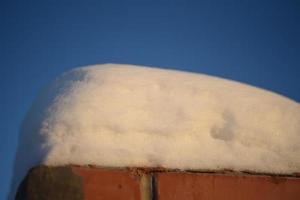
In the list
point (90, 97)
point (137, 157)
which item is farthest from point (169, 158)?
point (90, 97)

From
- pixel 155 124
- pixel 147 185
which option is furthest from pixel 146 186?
pixel 155 124

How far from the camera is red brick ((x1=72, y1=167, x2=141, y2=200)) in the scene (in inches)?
18.9

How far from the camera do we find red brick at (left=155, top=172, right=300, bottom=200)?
51 cm

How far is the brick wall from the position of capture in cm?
46

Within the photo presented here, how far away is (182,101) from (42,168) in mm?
275

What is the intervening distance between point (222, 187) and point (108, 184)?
200 millimetres

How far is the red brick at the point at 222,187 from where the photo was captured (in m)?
0.51

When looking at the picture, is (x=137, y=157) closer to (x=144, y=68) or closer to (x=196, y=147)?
(x=196, y=147)

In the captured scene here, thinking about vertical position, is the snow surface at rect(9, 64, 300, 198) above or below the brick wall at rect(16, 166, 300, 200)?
above

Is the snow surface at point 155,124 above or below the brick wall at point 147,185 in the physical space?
above

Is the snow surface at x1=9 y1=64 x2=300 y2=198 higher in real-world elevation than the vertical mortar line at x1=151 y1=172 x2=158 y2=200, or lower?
higher

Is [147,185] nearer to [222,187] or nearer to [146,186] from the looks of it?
[146,186]

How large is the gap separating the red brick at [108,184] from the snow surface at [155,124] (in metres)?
0.01

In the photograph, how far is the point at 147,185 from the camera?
1.68 feet
